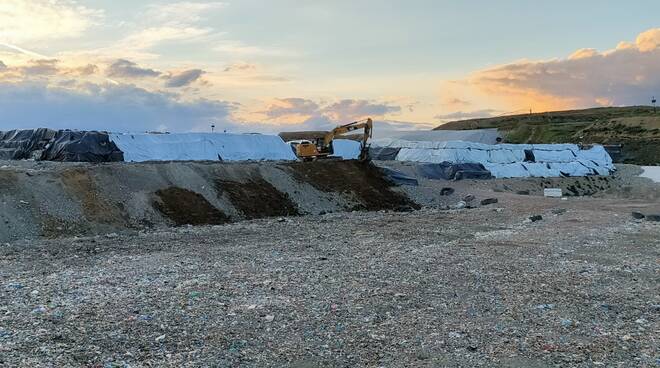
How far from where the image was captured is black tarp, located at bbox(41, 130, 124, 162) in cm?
2939

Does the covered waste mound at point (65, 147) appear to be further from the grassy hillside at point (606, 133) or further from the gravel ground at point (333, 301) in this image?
the grassy hillside at point (606, 133)

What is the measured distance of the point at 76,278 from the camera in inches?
425

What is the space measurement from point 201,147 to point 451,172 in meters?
16.7

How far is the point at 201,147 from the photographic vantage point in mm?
33844

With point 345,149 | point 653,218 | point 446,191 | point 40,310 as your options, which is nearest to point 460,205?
point 446,191

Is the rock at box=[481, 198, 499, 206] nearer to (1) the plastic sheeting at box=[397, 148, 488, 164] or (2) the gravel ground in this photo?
(2) the gravel ground

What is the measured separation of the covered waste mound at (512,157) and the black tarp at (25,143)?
25468 millimetres

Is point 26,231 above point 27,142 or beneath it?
beneath

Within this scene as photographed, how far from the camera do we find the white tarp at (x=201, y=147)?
31.1m

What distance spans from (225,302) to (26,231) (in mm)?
10326

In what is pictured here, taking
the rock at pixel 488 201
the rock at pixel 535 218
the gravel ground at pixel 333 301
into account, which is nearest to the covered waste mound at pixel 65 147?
the gravel ground at pixel 333 301

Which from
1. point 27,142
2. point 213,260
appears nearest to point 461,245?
point 213,260

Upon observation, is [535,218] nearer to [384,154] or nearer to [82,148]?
[82,148]

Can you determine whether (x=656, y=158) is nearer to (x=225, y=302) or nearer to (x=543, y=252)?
(x=543, y=252)
